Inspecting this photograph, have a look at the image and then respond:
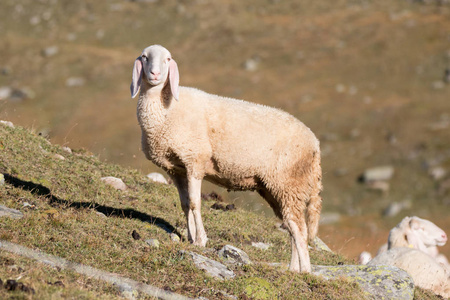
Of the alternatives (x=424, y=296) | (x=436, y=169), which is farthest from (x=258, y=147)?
(x=436, y=169)

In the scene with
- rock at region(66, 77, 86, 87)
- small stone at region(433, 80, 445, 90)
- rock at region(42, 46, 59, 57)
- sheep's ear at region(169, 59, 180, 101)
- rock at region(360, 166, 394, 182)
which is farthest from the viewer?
rock at region(42, 46, 59, 57)

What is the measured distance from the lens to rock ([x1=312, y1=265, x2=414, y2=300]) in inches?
360

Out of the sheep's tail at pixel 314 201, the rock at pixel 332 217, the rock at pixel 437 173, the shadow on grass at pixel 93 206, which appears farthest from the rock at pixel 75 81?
the sheep's tail at pixel 314 201

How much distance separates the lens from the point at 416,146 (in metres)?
41.5

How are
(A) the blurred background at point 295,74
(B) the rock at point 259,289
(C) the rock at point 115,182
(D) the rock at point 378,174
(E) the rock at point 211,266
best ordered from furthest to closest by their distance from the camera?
1. (D) the rock at point 378,174
2. (A) the blurred background at point 295,74
3. (C) the rock at point 115,182
4. (E) the rock at point 211,266
5. (B) the rock at point 259,289

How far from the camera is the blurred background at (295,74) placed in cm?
3928

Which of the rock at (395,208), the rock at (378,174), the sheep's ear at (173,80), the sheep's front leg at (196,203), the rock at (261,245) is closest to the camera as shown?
the sheep's ear at (173,80)

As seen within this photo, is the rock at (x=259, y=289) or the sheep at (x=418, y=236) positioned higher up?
the rock at (x=259, y=289)

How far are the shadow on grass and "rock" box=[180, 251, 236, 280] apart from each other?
2.11 m

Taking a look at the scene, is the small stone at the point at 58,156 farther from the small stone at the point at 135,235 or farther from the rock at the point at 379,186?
the rock at the point at 379,186

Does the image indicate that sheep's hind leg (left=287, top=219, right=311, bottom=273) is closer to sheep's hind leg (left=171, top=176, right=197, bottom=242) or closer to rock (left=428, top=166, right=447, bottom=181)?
sheep's hind leg (left=171, top=176, right=197, bottom=242)

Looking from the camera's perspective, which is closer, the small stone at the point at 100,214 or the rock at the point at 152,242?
the rock at the point at 152,242

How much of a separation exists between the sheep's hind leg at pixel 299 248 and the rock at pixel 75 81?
154 ft

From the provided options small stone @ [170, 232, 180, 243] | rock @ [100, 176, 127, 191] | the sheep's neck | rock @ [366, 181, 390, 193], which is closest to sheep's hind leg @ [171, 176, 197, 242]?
small stone @ [170, 232, 180, 243]
